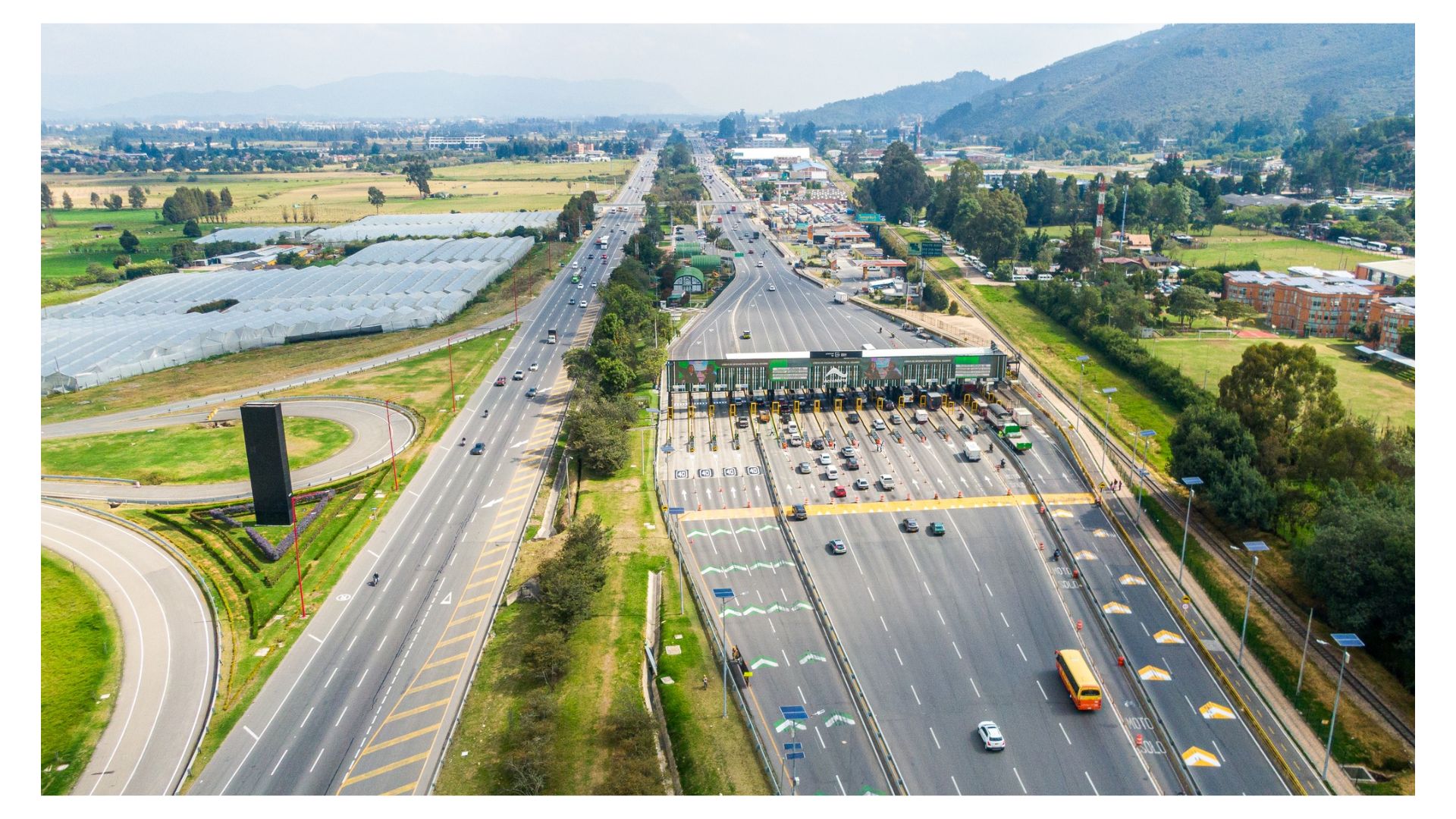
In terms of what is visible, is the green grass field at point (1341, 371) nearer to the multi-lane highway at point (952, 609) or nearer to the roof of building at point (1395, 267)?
the roof of building at point (1395, 267)

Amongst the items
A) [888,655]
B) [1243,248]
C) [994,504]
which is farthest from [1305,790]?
[1243,248]

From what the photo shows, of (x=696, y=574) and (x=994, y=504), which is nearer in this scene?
(x=696, y=574)

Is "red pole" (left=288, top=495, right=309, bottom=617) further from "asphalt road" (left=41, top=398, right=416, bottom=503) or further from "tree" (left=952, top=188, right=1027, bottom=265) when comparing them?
"tree" (left=952, top=188, right=1027, bottom=265)

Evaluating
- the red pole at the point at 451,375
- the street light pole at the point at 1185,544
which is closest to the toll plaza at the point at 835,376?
the red pole at the point at 451,375

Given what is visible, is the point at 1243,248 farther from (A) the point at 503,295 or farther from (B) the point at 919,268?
(A) the point at 503,295

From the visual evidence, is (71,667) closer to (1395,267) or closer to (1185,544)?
(1185,544)
